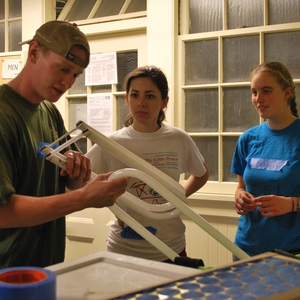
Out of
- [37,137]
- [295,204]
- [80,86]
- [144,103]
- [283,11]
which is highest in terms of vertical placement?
[283,11]

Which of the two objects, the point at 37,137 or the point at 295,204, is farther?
the point at 295,204

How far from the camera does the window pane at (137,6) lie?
102 inches

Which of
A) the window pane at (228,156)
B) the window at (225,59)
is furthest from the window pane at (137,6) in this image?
the window pane at (228,156)

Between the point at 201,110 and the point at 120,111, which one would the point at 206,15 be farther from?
the point at 120,111

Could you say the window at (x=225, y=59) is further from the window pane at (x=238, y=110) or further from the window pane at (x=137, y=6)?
the window pane at (x=137, y=6)

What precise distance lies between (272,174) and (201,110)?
1019mm

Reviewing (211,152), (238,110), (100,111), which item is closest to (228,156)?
(211,152)

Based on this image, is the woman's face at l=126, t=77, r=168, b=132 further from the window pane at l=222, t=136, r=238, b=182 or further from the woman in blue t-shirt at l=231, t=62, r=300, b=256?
the window pane at l=222, t=136, r=238, b=182

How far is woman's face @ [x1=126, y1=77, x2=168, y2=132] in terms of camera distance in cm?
154

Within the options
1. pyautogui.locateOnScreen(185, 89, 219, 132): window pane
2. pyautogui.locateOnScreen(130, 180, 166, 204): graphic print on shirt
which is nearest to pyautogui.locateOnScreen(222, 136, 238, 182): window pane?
pyautogui.locateOnScreen(185, 89, 219, 132): window pane

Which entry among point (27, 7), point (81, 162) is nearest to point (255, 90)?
point (81, 162)

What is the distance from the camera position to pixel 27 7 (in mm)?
2826

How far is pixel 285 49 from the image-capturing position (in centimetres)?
224

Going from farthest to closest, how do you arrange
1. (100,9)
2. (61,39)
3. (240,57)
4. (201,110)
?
(100,9)
(201,110)
(240,57)
(61,39)
